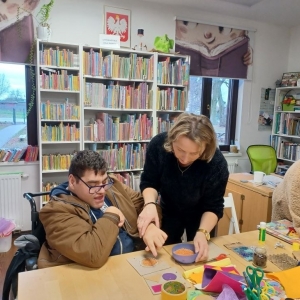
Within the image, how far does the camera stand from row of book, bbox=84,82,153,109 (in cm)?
307

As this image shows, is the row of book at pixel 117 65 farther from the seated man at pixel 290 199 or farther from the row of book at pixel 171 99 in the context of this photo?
the seated man at pixel 290 199

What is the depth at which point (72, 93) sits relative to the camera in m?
→ 3.16

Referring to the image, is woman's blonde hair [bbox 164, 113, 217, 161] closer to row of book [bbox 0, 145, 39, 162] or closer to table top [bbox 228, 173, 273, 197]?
table top [bbox 228, 173, 273, 197]

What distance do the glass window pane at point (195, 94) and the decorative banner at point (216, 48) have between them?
19 centimetres

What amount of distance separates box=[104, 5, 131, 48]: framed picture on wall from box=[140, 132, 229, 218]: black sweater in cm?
220

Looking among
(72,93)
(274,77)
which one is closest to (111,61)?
(72,93)

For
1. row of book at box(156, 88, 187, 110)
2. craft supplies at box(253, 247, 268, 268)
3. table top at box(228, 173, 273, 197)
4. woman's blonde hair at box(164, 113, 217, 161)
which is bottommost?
table top at box(228, 173, 273, 197)

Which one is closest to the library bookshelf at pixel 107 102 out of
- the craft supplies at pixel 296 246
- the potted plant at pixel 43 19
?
the potted plant at pixel 43 19

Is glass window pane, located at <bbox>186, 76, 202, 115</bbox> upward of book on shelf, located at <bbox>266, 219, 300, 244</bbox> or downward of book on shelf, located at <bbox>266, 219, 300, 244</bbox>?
upward

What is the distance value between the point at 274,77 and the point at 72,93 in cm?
302

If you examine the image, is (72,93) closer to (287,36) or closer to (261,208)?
(261,208)

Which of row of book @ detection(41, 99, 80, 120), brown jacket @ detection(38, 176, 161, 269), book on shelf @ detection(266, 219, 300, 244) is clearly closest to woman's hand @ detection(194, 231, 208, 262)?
brown jacket @ detection(38, 176, 161, 269)

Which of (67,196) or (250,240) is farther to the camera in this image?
(250,240)

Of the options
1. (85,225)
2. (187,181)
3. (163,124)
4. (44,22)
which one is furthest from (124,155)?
(85,225)
